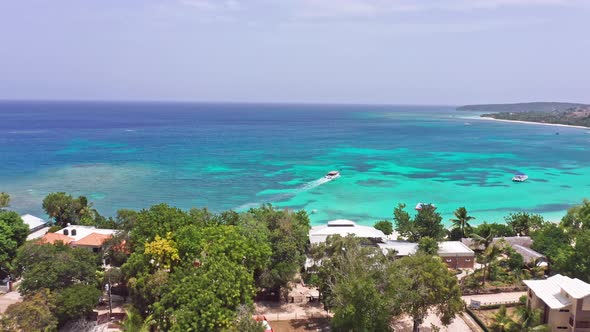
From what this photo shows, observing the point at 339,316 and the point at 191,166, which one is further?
the point at 191,166

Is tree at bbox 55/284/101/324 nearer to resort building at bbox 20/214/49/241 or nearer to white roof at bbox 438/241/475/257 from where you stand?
resort building at bbox 20/214/49/241

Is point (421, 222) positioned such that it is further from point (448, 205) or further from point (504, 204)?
point (504, 204)

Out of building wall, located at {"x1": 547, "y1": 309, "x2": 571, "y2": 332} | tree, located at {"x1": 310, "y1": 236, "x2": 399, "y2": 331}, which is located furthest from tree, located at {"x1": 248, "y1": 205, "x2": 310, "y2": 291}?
building wall, located at {"x1": 547, "y1": 309, "x2": 571, "y2": 332}

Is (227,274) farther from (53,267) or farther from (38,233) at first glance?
(38,233)

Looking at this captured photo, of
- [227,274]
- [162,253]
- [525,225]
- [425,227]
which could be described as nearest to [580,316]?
[425,227]

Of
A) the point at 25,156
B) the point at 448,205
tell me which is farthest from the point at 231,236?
the point at 25,156

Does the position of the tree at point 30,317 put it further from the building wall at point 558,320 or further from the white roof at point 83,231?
the building wall at point 558,320
